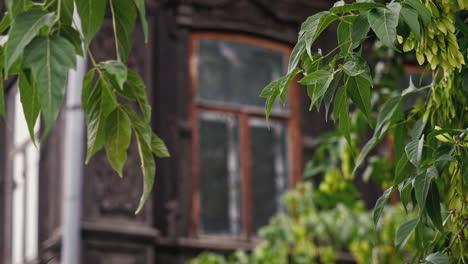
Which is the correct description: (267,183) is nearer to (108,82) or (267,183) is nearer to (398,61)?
(398,61)

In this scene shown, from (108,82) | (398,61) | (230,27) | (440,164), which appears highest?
(230,27)

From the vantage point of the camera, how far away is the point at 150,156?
350 centimetres

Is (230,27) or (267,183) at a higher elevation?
(230,27)

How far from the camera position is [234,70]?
37.9 feet

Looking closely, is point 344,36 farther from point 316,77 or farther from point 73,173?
point 73,173

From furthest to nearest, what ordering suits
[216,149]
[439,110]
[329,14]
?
1. [216,149]
2. [439,110]
3. [329,14]

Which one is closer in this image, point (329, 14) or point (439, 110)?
point (329, 14)

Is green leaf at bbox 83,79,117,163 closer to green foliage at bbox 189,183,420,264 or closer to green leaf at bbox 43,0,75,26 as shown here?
green leaf at bbox 43,0,75,26

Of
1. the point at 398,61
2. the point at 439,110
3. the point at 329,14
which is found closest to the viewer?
the point at 329,14

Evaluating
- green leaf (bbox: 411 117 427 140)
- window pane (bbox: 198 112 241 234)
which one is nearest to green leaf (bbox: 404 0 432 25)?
green leaf (bbox: 411 117 427 140)

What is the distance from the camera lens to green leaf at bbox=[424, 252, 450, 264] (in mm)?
3432

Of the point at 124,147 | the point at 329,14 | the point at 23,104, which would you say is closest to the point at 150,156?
the point at 124,147

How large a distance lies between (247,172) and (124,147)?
8.03 m

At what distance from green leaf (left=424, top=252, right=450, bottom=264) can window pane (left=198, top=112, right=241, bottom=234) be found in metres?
7.64
